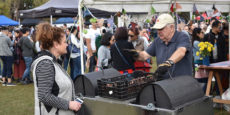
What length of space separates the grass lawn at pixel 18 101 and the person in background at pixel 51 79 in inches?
145

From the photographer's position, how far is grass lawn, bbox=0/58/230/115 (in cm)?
597

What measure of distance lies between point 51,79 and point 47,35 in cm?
38

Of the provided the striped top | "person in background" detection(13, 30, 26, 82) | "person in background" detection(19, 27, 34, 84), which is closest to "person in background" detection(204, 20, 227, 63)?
the striped top

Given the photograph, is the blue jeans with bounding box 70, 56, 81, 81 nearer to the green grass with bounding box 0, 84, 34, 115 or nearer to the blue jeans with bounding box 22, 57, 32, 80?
the green grass with bounding box 0, 84, 34, 115

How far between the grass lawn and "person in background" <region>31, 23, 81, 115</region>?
12.1 feet

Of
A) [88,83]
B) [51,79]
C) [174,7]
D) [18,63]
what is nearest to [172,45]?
[88,83]

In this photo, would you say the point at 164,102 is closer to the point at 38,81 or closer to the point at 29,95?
the point at 38,81

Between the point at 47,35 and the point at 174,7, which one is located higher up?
the point at 174,7

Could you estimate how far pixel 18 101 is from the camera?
692 centimetres

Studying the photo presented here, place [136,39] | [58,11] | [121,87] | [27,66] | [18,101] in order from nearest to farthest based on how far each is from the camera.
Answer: [121,87] → [136,39] → [18,101] → [27,66] → [58,11]

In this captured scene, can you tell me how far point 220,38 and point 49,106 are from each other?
16.8 feet

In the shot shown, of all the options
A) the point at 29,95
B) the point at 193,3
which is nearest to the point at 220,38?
the point at 193,3

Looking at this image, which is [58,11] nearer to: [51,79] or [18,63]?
[18,63]

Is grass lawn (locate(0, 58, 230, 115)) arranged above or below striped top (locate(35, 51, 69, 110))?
below
